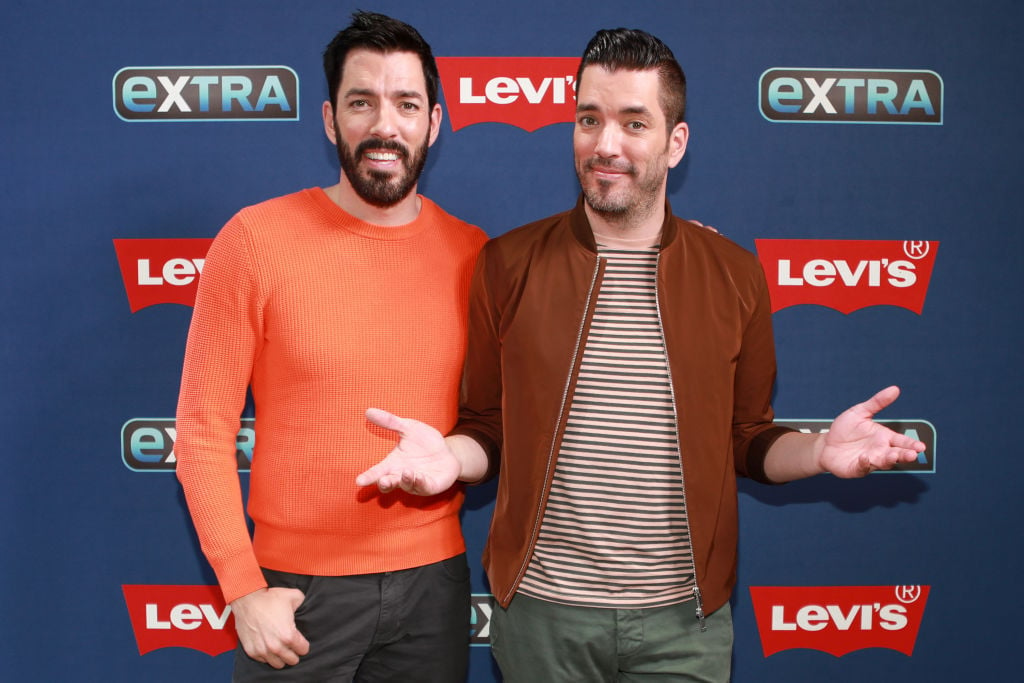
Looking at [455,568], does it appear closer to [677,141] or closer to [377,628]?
[377,628]

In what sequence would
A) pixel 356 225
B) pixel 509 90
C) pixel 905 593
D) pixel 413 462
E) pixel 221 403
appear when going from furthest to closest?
pixel 905 593, pixel 509 90, pixel 356 225, pixel 221 403, pixel 413 462

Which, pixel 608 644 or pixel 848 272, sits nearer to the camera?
pixel 608 644

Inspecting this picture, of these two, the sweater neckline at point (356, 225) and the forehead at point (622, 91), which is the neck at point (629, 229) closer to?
the forehead at point (622, 91)

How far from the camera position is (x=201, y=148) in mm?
2188

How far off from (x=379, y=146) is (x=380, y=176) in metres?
0.06

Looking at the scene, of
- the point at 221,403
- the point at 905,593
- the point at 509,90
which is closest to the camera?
the point at 221,403

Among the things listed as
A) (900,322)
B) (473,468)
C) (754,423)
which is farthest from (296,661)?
(900,322)

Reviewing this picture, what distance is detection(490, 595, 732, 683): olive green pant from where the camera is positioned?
1409mm

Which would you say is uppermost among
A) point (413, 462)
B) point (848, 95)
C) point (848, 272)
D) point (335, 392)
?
point (848, 95)

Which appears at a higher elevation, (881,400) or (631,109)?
(631,109)

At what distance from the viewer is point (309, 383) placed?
4.87ft

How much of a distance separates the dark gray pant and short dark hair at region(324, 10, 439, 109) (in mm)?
950

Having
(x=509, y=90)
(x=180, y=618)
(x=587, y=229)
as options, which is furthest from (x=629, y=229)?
(x=180, y=618)

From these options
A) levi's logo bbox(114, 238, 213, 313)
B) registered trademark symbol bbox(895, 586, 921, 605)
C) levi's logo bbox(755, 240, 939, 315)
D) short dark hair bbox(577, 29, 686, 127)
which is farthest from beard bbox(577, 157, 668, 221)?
registered trademark symbol bbox(895, 586, 921, 605)
